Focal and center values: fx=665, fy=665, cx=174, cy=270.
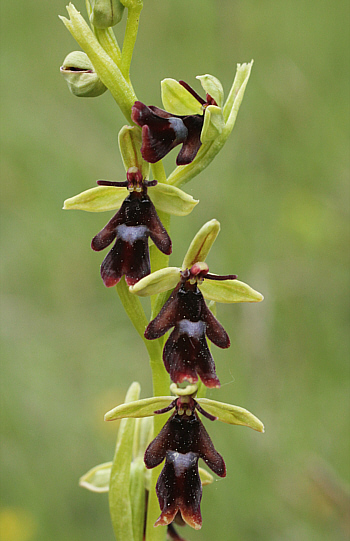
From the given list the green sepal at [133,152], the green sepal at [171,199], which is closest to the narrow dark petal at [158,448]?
the green sepal at [171,199]

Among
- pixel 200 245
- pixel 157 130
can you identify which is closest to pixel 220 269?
pixel 200 245

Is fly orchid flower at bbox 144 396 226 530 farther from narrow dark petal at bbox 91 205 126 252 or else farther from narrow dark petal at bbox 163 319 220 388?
narrow dark petal at bbox 91 205 126 252

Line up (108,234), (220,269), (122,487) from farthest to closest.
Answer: (220,269) < (122,487) < (108,234)

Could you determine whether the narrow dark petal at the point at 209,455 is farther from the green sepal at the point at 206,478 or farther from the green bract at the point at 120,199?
the green bract at the point at 120,199

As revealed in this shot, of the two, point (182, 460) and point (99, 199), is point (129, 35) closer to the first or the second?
point (99, 199)

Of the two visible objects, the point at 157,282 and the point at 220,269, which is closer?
the point at 157,282
